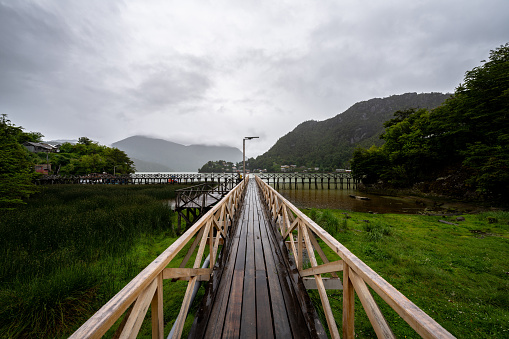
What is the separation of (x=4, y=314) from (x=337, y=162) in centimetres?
9444

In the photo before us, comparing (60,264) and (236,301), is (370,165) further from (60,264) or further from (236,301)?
(60,264)

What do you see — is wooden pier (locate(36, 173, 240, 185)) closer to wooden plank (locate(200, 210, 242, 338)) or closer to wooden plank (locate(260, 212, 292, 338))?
wooden plank (locate(260, 212, 292, 338))

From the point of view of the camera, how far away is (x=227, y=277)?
Answer: 10.8 feet

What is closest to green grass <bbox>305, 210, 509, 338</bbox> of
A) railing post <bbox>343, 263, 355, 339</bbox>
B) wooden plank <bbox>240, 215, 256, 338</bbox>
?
wooden plank <bbox>240, 215, 256, 338</bbox>

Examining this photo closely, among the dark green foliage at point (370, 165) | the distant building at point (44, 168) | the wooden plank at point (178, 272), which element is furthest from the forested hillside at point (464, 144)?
the distant building at point (44, 168)

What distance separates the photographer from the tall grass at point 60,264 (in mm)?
3240

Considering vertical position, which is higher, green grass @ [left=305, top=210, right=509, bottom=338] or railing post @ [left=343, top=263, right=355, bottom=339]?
railing post @ [left=343, top=263, right=355, bottom=339]

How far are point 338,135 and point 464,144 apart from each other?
9631cm

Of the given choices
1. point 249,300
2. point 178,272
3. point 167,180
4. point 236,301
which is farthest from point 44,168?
point 249,300

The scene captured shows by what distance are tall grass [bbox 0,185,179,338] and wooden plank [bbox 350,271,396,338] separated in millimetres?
4729

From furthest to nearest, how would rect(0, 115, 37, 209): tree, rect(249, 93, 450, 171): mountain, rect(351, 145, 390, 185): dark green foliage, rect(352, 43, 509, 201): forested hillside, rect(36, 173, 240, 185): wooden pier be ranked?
rect(249, 93, 450, 171): mountain < rect(36, 173, 240, 185): wooden pier < rect(351, 145, 390, 185): dark green foliage < rect(352, 43, 509, 201): forested hillside < rect(0, 115, 37, 209): tree

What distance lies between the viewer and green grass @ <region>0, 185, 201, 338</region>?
325 centimetres

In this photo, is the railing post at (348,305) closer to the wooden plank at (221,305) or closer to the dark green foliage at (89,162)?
the wooden plank at (221,305)

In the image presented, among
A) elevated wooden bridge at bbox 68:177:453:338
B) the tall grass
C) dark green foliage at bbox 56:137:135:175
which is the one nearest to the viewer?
elevated wooden bridge at bbox 68:177:453:338
